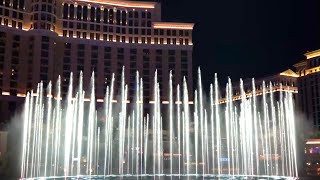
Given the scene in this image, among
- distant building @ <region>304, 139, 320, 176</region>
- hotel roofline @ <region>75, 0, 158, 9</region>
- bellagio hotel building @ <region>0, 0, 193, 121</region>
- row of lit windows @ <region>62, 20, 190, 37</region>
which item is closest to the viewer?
distant building @ <region>304, 139, 320, 176</region>

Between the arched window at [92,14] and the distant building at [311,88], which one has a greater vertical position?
the arched window at [92,14]

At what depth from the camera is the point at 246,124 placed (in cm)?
6316

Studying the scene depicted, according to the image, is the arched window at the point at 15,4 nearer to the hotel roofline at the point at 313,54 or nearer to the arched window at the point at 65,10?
the arched window at the point at 65,10

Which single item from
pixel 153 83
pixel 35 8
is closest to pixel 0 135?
pixel 35 8

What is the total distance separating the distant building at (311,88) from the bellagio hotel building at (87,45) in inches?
1045

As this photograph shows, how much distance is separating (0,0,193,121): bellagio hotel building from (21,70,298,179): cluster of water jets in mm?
2829

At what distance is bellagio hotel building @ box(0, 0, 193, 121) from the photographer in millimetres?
84500

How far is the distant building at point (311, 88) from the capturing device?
93.0 metres

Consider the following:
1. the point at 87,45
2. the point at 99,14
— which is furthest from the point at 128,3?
the point at 87,45

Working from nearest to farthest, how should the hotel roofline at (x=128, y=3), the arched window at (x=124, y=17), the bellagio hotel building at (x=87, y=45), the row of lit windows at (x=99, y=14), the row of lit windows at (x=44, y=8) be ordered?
1. the bellagio hotel building at (x=87, y=45)
2. the row of lit windows at (x=44, y=8)
3. the row of lit windows at (x=99, y=14)
4. the hotel roofline at (x=128, y=3)
5. the arched window at (x=124, y=17)

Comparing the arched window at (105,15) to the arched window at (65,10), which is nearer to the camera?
the arched window at (65,10)

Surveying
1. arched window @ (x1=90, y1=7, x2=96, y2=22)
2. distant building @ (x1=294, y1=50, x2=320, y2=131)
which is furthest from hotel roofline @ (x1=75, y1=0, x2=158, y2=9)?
distant building @ (x1=294, y1=50, x2=320, y2=131)

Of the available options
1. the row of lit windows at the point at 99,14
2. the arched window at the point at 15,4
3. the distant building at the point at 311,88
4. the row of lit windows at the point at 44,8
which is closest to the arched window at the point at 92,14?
the row of lit windows at the point at 99,14

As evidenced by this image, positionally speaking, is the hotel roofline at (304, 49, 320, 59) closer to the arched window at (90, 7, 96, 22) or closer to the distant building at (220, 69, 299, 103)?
the distant building at (220, 69, 299, 103)
